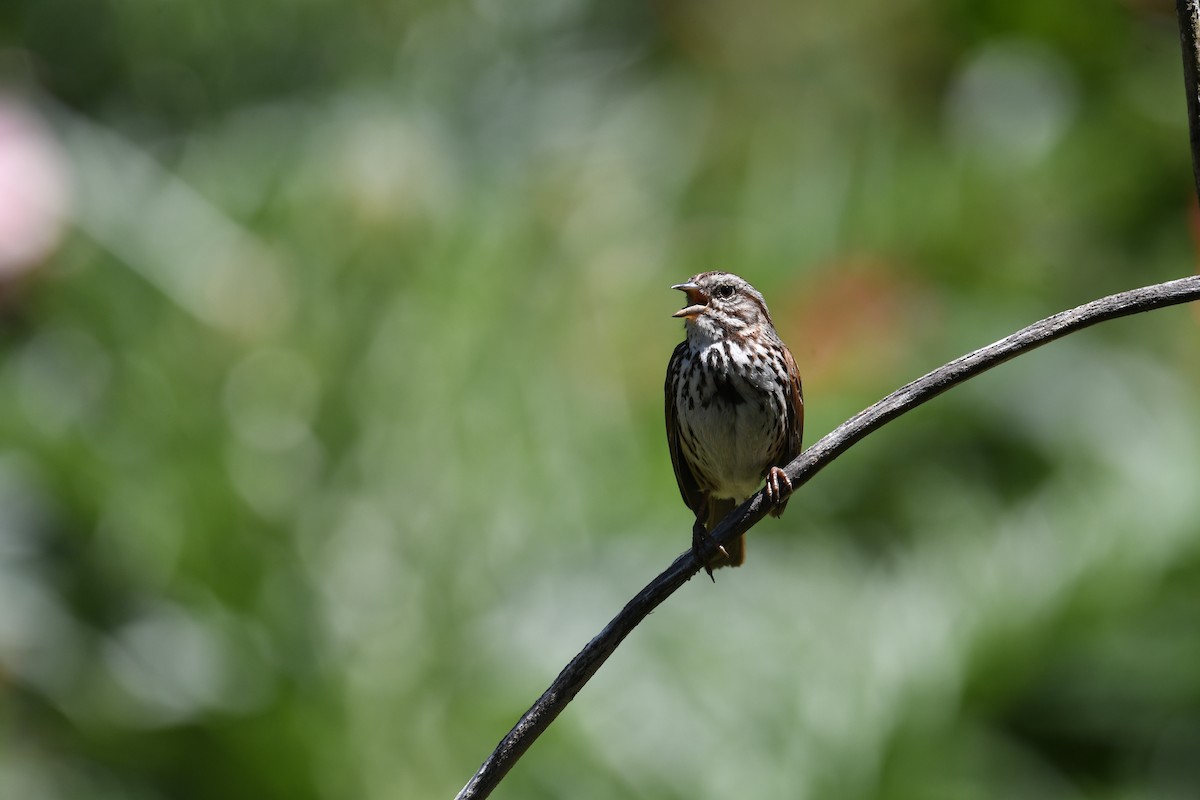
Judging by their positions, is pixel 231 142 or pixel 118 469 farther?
pixel 231 142

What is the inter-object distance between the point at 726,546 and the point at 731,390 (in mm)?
500

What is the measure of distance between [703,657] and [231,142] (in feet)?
14.6

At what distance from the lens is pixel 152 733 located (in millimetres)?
6266

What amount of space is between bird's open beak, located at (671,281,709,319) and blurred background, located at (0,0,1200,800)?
275 cm

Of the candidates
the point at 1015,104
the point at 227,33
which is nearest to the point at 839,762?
the point at 1015,104

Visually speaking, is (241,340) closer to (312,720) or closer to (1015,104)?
(312,720)

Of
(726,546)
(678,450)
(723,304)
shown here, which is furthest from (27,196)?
(726,546)

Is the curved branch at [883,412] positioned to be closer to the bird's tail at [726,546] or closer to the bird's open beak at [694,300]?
the bird's tail at [726,546]

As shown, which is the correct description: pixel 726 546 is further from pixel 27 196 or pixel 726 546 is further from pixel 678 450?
pixel 27 196

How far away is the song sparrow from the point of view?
3.53m

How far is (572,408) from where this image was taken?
7289 millimetres

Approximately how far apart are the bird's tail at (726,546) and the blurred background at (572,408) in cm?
214

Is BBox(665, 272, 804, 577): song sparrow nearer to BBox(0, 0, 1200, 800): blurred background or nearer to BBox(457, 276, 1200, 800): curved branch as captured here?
BBox(457, 276, 1200, 800): curved branch

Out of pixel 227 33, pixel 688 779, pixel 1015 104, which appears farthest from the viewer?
pixel 227 33
